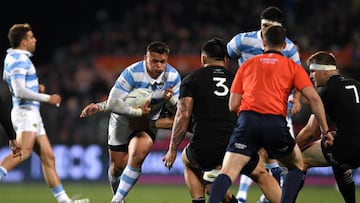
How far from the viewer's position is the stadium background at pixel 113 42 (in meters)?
18.3

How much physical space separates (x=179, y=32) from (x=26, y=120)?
13174 millimetres

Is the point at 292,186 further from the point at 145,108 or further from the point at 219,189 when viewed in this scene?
the point at 145,108

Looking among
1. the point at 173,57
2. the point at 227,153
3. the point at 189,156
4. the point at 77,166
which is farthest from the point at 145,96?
the point at 173,57

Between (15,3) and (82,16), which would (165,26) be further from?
(15,3)

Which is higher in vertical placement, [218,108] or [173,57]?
[218,108]

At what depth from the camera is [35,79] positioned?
35.2 ft

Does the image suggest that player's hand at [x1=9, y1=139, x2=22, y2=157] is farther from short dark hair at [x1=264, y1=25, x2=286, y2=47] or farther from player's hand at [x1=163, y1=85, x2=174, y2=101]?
short dark hair at [x1=264, y1=25, x2=286, y2=47]

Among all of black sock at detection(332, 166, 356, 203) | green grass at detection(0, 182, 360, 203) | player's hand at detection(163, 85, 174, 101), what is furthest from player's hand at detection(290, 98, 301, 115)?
green grass at detection(0, 182, 360, 203)

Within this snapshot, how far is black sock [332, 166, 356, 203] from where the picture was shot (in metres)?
9.95

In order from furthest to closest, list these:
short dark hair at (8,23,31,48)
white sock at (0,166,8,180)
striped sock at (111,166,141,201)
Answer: short dark hair at (8,23,31,48)
white sock at (0,166,8,180)
striped sock at (111,166,141,201)

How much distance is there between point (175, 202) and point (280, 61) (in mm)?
4915

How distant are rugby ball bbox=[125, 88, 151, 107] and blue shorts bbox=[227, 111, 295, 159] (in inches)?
83.5

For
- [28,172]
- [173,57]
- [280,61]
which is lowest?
[28,172]

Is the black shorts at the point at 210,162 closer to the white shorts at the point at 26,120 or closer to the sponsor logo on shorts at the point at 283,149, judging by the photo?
the sponsor logo on shorts at the point at 283,149
